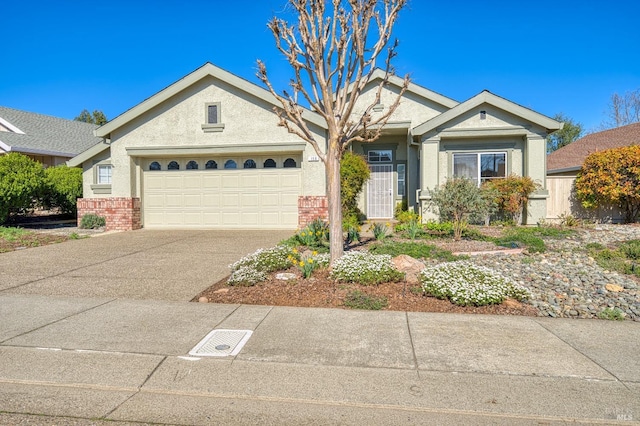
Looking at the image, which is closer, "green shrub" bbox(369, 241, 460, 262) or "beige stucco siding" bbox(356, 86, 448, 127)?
"green shrub" bbox(369, 241, 460, 262)

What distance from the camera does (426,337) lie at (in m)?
4.95

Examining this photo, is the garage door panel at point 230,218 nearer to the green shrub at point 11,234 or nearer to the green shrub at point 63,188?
the green shrub at point 11,234

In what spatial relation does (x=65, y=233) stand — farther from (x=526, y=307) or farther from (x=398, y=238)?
(x=526, y=307)

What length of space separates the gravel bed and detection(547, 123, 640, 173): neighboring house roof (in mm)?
13242

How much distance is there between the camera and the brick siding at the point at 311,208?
1442cm

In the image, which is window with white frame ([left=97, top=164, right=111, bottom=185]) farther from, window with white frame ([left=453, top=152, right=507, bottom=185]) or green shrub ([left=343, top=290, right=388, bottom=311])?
green shrub ([left=343, top=290, right=388, bottom=311])

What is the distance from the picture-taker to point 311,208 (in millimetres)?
14484

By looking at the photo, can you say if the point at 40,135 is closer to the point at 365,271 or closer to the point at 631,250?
the point at 365,271

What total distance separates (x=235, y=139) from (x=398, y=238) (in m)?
6.55

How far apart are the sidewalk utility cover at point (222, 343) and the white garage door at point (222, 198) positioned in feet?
32.7

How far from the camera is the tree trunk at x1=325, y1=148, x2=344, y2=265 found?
26.2 ft

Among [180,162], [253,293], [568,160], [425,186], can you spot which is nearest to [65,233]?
[180,162]

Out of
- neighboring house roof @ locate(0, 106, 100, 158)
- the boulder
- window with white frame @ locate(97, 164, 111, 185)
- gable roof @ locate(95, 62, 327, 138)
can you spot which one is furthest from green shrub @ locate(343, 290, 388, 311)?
neighboring house roof @ locate(0, 106, 100, 158)

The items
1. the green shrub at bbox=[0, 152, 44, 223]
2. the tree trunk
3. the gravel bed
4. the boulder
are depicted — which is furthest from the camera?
the green shrub at bbox=[0, 152, 44, 223]
